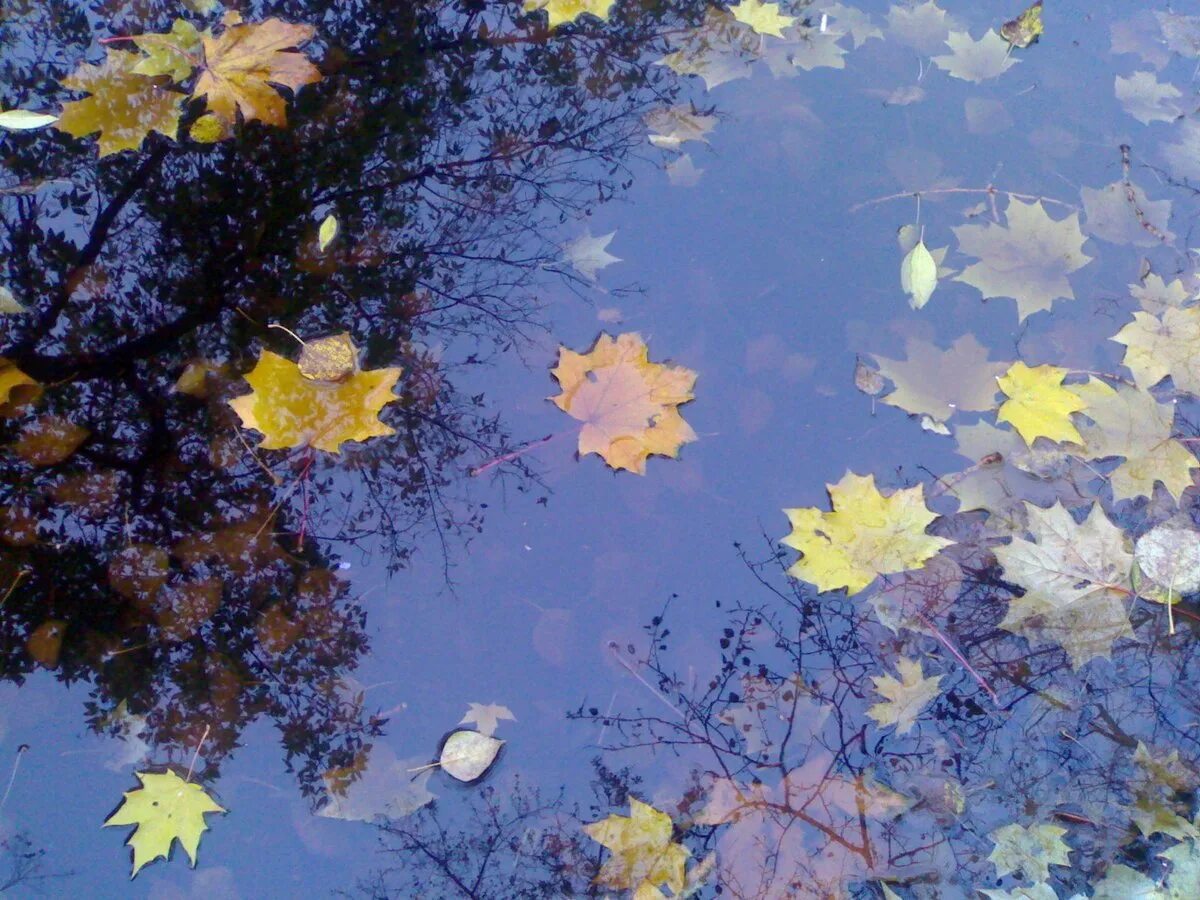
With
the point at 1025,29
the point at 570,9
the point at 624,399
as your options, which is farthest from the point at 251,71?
the point at 1025,29

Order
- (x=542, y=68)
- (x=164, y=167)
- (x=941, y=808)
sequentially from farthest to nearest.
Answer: (x=542, y=68), (x=164, y=167), (x=941, y=808)

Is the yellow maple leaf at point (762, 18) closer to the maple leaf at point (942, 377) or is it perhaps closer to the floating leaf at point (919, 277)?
the floating leaf at point (919, 277)

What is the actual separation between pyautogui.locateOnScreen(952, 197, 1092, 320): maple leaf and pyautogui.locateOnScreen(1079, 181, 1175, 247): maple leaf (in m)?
0.07

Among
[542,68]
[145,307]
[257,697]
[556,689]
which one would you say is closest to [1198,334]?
[556,689]

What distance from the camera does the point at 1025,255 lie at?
7.32 feet

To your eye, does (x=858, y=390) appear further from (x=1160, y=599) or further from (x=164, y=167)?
(x=164, y=167)

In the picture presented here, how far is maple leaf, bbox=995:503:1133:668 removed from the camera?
5.98 feet

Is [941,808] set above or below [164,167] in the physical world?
below

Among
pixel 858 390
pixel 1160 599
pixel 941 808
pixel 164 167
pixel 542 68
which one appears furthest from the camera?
pixel 542 68

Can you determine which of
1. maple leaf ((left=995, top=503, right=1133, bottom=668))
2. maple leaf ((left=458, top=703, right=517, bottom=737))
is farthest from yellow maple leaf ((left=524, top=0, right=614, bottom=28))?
maple leaf ((left=458, top=703, right=517, bottom=737))

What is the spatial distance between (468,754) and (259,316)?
3.95 ft

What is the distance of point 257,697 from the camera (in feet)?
5.86

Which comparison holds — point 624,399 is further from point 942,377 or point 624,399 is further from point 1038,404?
point 1038,404

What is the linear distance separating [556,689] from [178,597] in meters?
0.86
